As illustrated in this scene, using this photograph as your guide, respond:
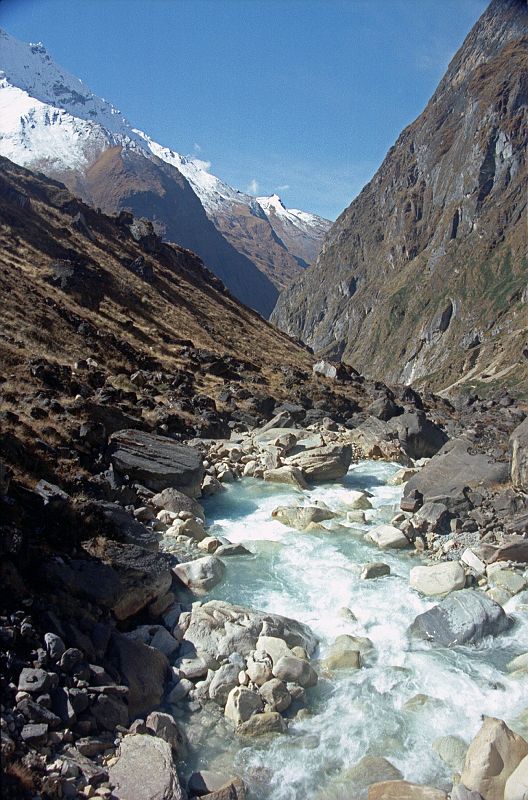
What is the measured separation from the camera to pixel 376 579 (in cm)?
1627

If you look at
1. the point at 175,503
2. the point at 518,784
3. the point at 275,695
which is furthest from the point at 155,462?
the point at 518,784

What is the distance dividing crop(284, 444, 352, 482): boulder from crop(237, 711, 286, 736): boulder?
16232mm

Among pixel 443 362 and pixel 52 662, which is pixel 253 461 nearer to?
pixel 52 662

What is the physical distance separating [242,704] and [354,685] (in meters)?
2.63

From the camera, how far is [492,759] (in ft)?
30.0

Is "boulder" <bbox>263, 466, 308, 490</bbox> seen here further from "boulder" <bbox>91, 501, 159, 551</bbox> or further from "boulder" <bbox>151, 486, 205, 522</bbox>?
"boulder" <bbox>91, 501, 159, 551</bbox>

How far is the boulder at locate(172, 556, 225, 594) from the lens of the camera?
15312 mm

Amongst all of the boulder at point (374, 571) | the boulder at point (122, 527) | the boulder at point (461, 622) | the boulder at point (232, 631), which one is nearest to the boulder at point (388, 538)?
the boulder at point (374, 571)

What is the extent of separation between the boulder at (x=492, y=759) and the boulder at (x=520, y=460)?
43.0 feet

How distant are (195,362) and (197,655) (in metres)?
38.4

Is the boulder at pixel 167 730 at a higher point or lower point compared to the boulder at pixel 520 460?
lower

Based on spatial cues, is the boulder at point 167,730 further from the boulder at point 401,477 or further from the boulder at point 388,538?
the boulder at point 401,477

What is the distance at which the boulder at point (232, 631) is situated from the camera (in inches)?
486

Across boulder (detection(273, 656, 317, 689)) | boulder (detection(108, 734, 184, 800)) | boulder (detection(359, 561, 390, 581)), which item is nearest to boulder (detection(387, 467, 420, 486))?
boulder (detection(359, 561, 390, 581))
